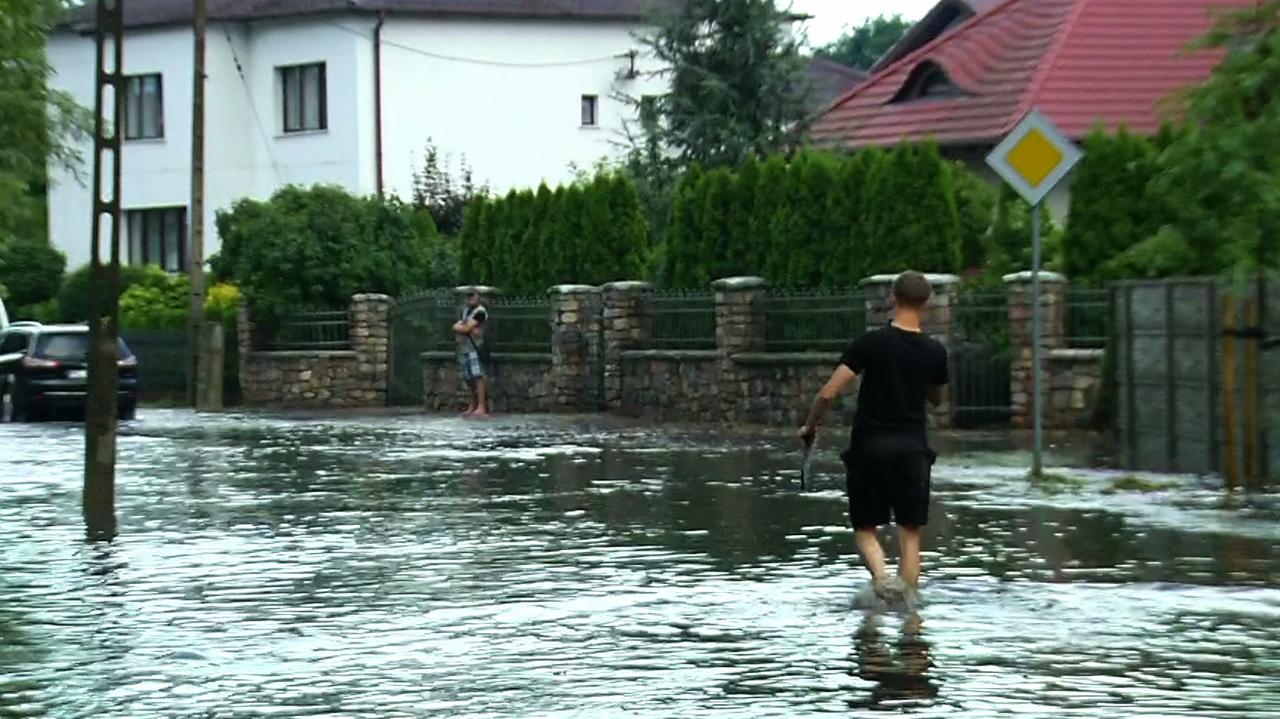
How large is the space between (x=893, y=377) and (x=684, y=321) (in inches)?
812

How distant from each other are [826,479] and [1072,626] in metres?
9.92

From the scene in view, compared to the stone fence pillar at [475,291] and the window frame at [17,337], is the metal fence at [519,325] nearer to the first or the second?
the stone fence pillar at [475,291]

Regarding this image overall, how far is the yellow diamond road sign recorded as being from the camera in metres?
20.8

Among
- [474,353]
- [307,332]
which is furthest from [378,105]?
[474,353]

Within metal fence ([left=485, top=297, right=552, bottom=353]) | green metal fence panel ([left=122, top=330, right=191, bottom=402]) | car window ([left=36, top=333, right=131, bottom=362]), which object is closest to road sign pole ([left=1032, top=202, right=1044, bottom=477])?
metal fence ([left=485, top=297, right=552, bottom=353])

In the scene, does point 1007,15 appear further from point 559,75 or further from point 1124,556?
point 1124,556

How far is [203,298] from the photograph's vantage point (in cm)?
4475

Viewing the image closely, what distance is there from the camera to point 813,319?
1220 inches

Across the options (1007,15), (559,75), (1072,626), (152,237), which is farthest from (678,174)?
(1072,626)

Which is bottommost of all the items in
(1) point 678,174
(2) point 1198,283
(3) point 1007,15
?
(2) point 1198,283

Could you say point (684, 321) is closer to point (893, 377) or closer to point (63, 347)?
point (63, 347)

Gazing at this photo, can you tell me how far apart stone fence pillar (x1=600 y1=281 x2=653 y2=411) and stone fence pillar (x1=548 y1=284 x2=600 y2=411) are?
0.55m

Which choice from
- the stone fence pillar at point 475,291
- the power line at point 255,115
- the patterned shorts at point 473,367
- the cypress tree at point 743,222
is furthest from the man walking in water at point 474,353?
the power line at point 255,115

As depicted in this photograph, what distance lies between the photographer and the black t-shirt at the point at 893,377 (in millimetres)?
12883
